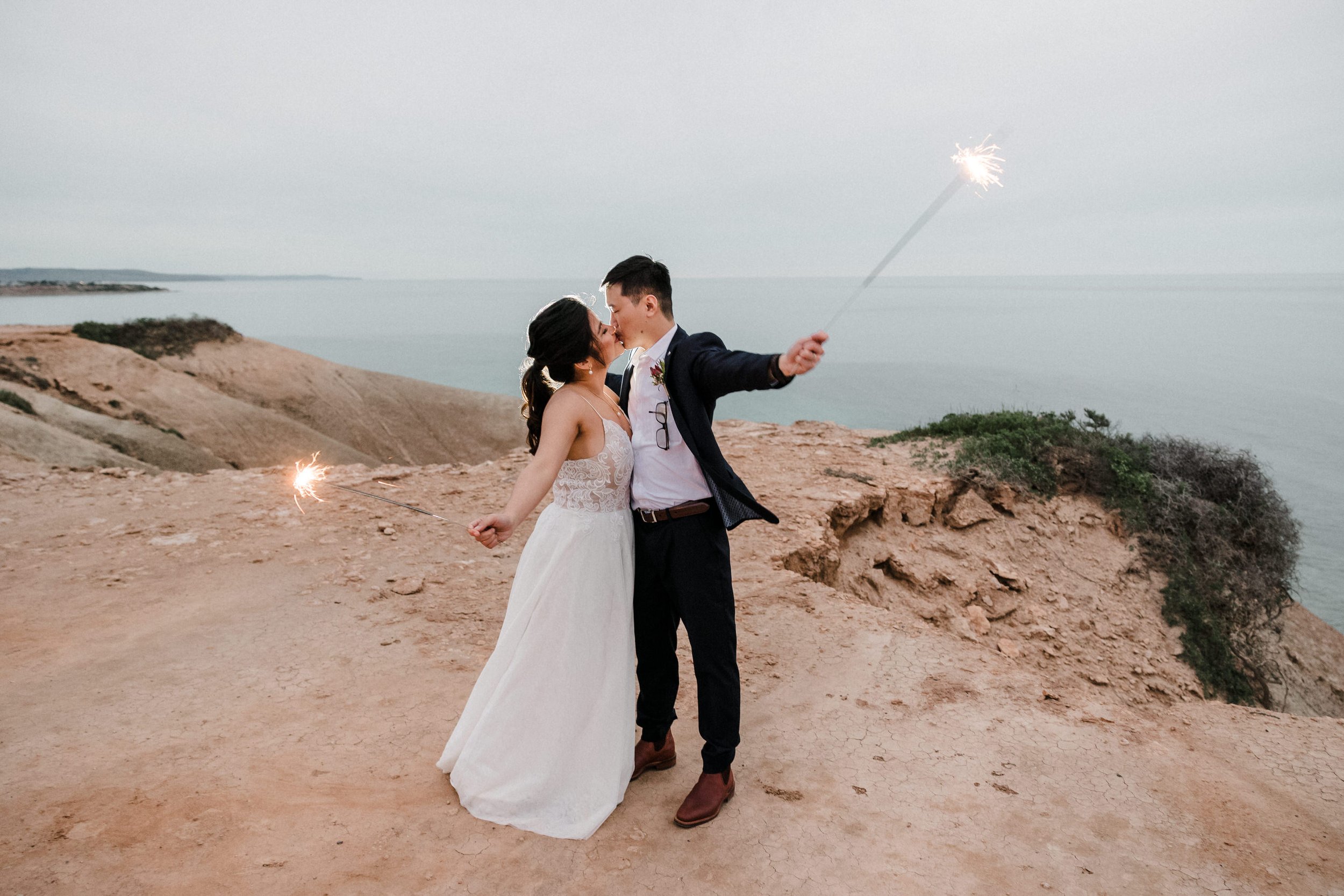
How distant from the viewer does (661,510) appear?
2982mm

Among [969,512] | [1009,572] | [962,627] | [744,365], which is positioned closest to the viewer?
[744,365]

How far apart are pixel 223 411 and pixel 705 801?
26.3 m

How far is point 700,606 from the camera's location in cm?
297

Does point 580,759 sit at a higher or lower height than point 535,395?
lower

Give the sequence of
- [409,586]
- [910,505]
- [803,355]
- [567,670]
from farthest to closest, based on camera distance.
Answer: [910,505] < [409,586] < [567,670] < [803,355]

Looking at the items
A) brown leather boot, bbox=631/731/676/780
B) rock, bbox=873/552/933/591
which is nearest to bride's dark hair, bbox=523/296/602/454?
brown leather boot, bbox=631/731/676/780

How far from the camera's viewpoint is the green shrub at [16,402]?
14.3m

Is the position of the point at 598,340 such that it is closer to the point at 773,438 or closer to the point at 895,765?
the point at 895,765

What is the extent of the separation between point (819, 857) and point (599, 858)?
36.2 inches

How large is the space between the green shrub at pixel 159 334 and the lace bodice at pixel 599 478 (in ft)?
101

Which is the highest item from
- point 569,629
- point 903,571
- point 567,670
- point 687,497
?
point 687,497

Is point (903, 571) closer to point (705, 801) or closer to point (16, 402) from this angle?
point (705, 801)

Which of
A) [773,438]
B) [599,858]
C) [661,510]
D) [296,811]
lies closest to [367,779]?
[296,811]

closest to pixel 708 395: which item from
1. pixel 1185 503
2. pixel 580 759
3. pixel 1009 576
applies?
pixel 580 759
